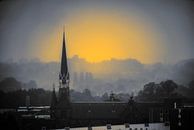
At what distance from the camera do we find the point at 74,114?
17.7ft

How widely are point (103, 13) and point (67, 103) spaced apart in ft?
4.26

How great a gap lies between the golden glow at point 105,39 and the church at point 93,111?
170mm

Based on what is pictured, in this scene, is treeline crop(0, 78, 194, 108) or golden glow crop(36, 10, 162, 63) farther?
golden glow crop(36, 10, 162, 63)

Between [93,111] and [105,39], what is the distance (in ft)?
3.19

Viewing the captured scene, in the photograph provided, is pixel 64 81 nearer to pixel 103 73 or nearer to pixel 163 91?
pixel 103 73

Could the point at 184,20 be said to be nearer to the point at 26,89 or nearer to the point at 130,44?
the point at 130,44

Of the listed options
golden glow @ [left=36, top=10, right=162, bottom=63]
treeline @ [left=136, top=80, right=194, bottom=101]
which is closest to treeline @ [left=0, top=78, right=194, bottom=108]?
treeline @ [left=136, top=80, right=194, bottom=101]

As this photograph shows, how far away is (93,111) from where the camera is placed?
5441 millimetres

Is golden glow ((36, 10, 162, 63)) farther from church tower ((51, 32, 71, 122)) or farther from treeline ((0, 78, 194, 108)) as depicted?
treeline ((0, 78, 194, 108))

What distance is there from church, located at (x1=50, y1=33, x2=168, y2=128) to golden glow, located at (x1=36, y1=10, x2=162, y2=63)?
170mm

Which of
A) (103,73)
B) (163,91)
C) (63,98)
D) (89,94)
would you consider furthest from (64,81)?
(163,91)

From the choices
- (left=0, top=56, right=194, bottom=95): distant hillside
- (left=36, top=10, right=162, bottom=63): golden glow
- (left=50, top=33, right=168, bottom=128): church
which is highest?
(left=36, top=10, right=162, bottom=63): golden glow

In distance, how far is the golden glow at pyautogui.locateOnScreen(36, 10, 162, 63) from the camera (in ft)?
17.9

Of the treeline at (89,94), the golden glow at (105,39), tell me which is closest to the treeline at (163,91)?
the treeline at (89,94)
